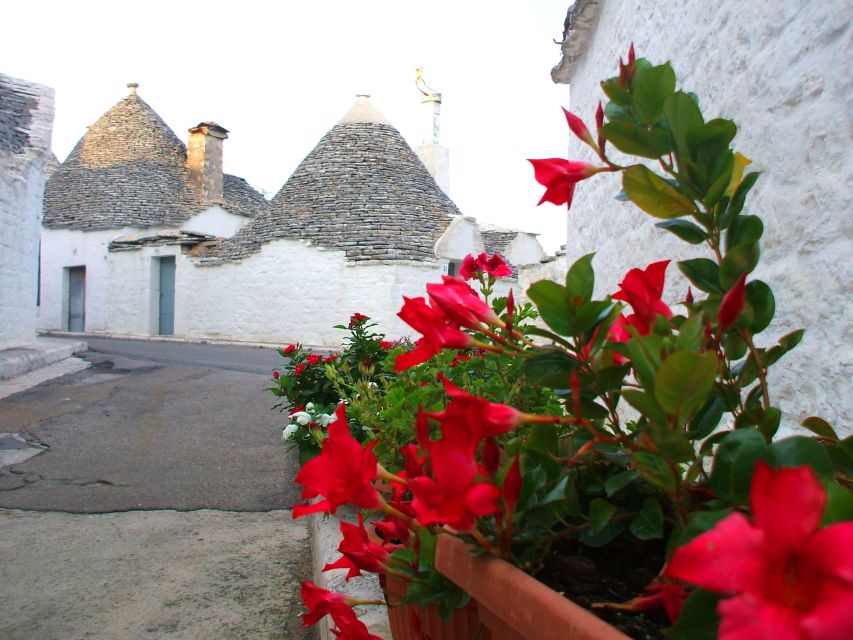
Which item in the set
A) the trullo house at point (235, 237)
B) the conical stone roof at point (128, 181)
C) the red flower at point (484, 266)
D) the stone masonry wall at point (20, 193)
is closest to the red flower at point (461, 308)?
the red flower at point (484, 266)

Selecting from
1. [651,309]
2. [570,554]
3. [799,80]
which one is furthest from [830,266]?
[570,554]

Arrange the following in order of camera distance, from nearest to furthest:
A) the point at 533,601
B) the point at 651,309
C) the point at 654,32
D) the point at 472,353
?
the point at 533,601, the point at 651,309, the point at 472,353, the point at 654,32

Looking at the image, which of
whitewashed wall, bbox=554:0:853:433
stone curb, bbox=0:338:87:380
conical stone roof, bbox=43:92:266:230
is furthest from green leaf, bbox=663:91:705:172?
conical stone roof, bbox=43:92:266:230

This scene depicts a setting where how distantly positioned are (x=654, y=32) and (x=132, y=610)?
3.26 meters

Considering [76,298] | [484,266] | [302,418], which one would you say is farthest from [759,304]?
[76,298]

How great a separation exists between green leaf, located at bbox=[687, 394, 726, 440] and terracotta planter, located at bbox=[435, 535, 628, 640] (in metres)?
0.24

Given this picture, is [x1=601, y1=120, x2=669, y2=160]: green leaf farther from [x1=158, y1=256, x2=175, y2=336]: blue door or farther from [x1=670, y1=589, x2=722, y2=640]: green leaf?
[x1=158, y1=256, x2=175, y2=336]: blue door

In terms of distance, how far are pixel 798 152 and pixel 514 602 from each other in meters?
1.61

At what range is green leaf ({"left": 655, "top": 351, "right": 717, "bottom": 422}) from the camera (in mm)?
590

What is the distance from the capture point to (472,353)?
271cm

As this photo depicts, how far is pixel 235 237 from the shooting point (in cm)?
1942

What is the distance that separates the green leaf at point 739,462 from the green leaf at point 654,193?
1.16ft

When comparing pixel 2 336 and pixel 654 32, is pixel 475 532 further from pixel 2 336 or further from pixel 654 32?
pixel 2 336

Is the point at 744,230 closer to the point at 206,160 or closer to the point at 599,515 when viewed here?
the point at 599,515
